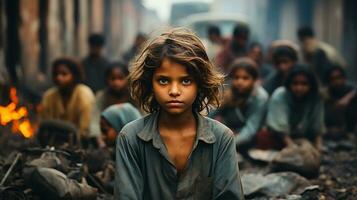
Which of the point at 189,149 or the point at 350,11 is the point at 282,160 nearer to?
the point at 189,149

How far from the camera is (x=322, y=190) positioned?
5.18m

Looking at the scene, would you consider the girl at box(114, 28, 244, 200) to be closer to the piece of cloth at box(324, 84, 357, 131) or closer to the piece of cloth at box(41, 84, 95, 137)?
the piece of cloth at box(41, 84, 95, 137)

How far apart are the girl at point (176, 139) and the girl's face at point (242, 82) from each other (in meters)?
3.78

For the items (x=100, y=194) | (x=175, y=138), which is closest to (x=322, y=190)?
(x=100, y=194)

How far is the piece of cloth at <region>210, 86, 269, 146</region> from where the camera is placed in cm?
723

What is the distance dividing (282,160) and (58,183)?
8.32 ft

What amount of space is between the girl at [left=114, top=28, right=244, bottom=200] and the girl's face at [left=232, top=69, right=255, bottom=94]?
3.78m

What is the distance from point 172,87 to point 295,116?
4.33m

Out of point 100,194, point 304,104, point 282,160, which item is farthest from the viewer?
point 304,104

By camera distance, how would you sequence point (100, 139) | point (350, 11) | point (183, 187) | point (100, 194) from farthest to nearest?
1. point (350, 11)
2. point (100, 139)
3. point (100, 194)
4. point (183, 187)

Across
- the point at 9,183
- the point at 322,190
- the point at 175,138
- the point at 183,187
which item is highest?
the point at 175,138

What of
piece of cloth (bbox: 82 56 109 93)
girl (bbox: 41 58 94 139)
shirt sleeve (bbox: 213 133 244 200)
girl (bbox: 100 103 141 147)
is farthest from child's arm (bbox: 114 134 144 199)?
piece of cloth (bbox: 82 56 109 93)

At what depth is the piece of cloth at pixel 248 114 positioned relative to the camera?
285 inches

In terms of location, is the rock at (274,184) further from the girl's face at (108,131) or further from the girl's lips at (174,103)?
the girl's lips at (174,103)
